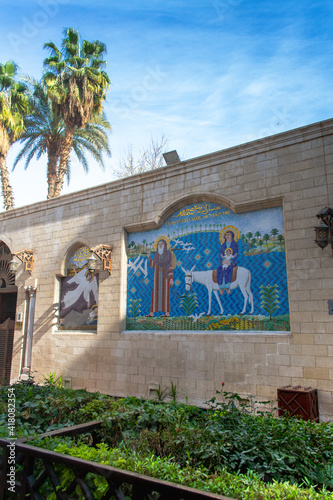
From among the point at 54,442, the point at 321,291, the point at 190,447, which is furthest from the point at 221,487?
the point at 321,291

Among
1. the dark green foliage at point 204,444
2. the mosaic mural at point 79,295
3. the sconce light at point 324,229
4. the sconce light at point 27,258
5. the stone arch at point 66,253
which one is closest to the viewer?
the dark green foliage at point 204,444

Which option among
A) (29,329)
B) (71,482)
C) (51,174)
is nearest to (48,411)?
(71,482)

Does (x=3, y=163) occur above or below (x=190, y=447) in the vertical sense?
above

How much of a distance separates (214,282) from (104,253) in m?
3.29

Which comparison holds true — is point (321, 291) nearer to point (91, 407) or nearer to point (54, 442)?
point (91, 407)

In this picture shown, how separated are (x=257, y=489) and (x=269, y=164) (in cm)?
718

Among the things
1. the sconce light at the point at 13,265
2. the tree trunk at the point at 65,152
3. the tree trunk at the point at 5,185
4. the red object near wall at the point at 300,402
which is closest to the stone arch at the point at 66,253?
the sconce light at the point at 13,265

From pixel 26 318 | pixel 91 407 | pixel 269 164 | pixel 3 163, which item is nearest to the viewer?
pixel 91 407

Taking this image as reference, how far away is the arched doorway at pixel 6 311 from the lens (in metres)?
13.2

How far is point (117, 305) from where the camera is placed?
10.3m

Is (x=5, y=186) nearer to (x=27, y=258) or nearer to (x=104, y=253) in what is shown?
(x=27, y=258)

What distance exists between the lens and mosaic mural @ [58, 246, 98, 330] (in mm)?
11109

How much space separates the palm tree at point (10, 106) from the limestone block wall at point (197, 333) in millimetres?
6405

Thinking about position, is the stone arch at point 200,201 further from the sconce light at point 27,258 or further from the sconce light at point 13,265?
the sconce light at point 13,265
